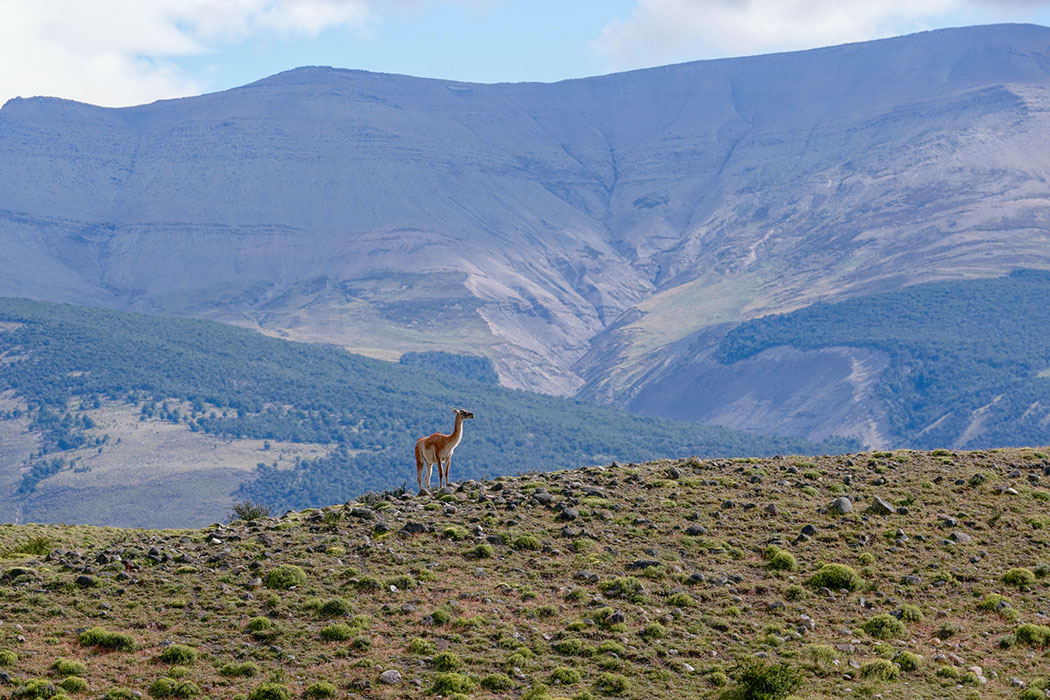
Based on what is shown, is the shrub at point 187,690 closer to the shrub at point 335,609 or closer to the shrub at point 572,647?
the shrub at point 335,609

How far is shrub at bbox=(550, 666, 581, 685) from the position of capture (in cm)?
2923

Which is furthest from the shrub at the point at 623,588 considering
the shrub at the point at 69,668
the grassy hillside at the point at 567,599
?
the shrub at the point at 69,668

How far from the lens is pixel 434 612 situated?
32.3m

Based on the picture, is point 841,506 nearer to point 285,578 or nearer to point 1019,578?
point 1019,578

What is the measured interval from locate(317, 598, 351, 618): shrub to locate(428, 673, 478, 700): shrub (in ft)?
13.1

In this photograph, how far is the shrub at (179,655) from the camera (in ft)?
97.1

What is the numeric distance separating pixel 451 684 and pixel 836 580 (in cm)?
1166

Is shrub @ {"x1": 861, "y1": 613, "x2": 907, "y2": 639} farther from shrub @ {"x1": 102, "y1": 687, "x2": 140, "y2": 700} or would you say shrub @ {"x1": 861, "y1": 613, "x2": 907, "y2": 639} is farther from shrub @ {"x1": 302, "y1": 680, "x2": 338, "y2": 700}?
shrub @ {"x1": 102, "y1": 687, "x2": 140, "y2": 700}

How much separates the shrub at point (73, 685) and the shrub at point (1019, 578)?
23.5 m

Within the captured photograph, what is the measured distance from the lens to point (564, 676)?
29.3 m

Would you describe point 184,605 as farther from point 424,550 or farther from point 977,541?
point 977,541

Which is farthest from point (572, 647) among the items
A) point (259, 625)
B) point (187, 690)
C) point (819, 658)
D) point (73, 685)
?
point (73, 685)

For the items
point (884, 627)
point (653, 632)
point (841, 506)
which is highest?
point (841, 506)

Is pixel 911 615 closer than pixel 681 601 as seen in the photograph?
Yes
